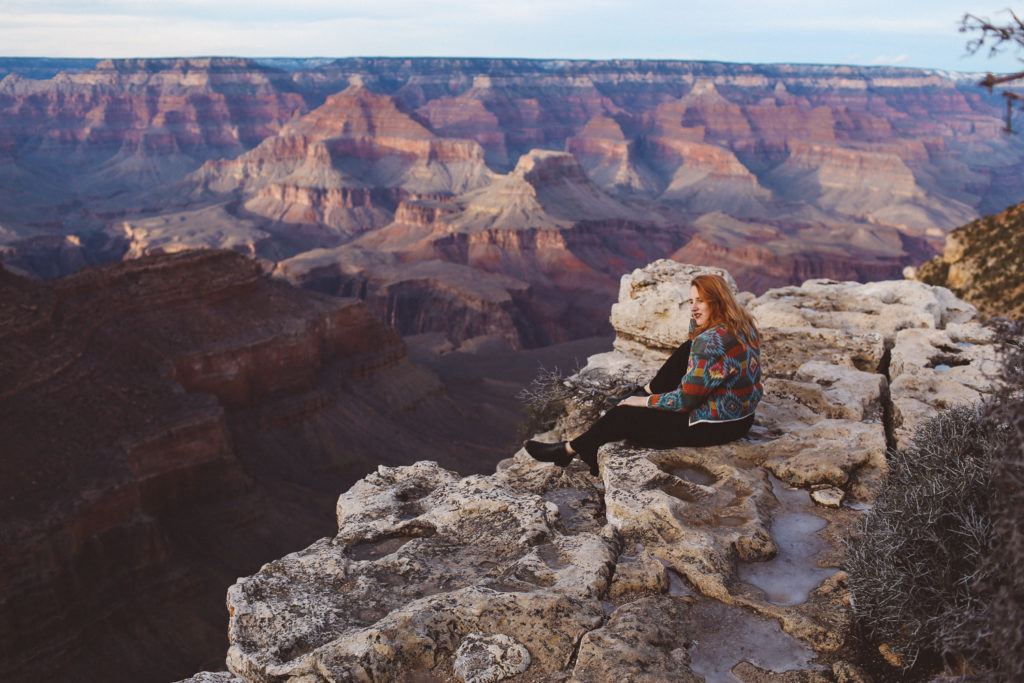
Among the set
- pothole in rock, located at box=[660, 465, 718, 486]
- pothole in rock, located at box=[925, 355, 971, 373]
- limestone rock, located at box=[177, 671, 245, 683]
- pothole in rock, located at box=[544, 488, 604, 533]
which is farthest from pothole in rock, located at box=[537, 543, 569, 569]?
pothole in rock, located at box=[925, 355, 971, 373]

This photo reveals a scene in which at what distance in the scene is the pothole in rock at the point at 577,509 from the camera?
7352 mm

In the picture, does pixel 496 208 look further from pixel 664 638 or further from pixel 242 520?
pixel 664 638

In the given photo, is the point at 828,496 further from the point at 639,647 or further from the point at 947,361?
the point at 947,361

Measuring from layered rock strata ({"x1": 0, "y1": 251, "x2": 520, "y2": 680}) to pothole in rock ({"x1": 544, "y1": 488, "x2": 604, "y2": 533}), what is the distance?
18739 mm

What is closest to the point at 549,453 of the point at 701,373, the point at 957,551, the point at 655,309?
the point at 701,373

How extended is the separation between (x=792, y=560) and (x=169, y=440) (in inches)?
1016

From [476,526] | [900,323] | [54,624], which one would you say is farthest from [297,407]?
[476,526]

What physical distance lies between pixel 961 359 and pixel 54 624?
22256 mm

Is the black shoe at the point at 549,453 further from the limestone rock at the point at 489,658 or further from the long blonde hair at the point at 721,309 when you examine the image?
the limestone rock at the point at 489,658

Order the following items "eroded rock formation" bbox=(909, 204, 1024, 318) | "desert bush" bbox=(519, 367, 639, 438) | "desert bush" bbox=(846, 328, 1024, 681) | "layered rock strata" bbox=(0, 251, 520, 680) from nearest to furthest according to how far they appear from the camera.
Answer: "desert bush" bbox=(846, 328, 1024, 681) → "desert bush" bbox=(519, 367, 639, 438) → "layered rock strata" bbox=(0, 251, 520, 680) → "eroded rock formation" bbox=(909, 204, 1024, 318)

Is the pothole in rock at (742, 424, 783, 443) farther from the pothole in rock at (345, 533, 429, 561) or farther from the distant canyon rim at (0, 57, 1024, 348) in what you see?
the distant canyon rim at (0, 57, 1024, 348)

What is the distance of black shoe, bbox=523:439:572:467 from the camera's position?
27.8 feet

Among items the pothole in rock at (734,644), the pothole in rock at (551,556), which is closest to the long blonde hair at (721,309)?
the pothole in rock at (551,556)

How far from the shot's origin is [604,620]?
589 cm
